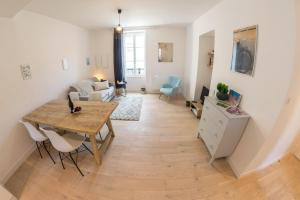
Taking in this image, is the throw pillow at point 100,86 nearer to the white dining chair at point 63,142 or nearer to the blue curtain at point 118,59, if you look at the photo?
the blue curtain at point 118,59

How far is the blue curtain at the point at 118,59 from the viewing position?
5.45 meters

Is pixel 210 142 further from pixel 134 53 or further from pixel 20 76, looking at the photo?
pixel 134 53

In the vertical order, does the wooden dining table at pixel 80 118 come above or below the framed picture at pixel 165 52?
below

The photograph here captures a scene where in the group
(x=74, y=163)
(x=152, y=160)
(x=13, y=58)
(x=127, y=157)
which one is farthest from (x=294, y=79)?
(x=13, y=58)

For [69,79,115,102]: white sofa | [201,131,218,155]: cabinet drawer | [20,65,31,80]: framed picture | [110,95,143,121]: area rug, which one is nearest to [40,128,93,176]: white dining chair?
[20,65,31,80]: framed picture

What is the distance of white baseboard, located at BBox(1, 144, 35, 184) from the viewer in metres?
2.05

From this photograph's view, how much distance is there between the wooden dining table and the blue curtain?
3.05 meters

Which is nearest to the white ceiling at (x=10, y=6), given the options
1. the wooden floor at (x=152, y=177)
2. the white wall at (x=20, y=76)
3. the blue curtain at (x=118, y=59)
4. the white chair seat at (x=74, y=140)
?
the white wall at (x=20, y=76)

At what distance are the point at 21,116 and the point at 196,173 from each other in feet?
9.48

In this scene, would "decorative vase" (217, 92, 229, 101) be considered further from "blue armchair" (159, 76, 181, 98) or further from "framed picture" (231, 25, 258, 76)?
"blue armchair" (159, 76, 181, 98)

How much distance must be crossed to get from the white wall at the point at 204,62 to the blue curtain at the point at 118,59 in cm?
290

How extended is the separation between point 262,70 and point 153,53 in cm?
431

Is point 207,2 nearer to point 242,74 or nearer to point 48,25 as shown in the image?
point 242,74

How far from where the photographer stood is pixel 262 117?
1.71 metres
